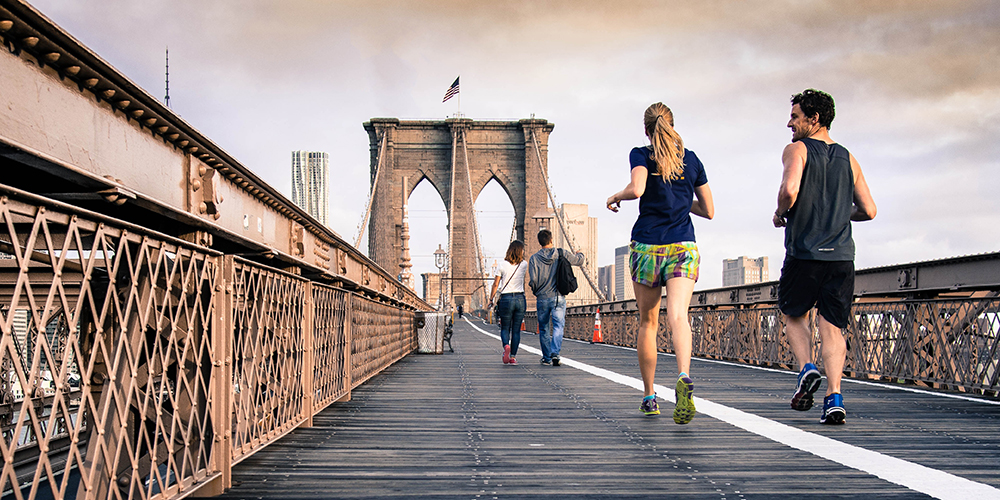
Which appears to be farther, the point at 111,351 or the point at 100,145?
the point at 100,145

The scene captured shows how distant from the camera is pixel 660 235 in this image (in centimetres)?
431

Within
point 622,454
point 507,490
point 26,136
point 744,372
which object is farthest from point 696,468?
point 744,372

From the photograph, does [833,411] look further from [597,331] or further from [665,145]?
[597,331]

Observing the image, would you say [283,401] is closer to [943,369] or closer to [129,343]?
[129,343]

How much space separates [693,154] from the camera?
4586mm

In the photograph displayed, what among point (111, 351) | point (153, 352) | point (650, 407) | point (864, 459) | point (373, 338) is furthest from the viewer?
point (373, 338)

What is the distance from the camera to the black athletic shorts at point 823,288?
4102 mm

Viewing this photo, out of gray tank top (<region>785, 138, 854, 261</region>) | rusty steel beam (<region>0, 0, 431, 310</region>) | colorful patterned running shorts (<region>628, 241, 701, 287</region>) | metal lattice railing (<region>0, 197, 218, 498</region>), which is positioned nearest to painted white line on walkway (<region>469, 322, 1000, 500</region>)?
colorful patterned running shorts (<region>628, 241, 701, 287</region>)

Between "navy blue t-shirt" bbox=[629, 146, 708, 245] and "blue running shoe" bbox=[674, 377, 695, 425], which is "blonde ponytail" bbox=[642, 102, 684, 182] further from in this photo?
"blue running shoe" bbox=[674, 377, 695, 425]

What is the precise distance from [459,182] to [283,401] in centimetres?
6641

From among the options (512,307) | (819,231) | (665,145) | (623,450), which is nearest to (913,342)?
(819,231)

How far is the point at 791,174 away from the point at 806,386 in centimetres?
111

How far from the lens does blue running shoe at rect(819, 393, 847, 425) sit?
3.85 meters

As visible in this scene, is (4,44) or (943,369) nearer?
(4,44)
